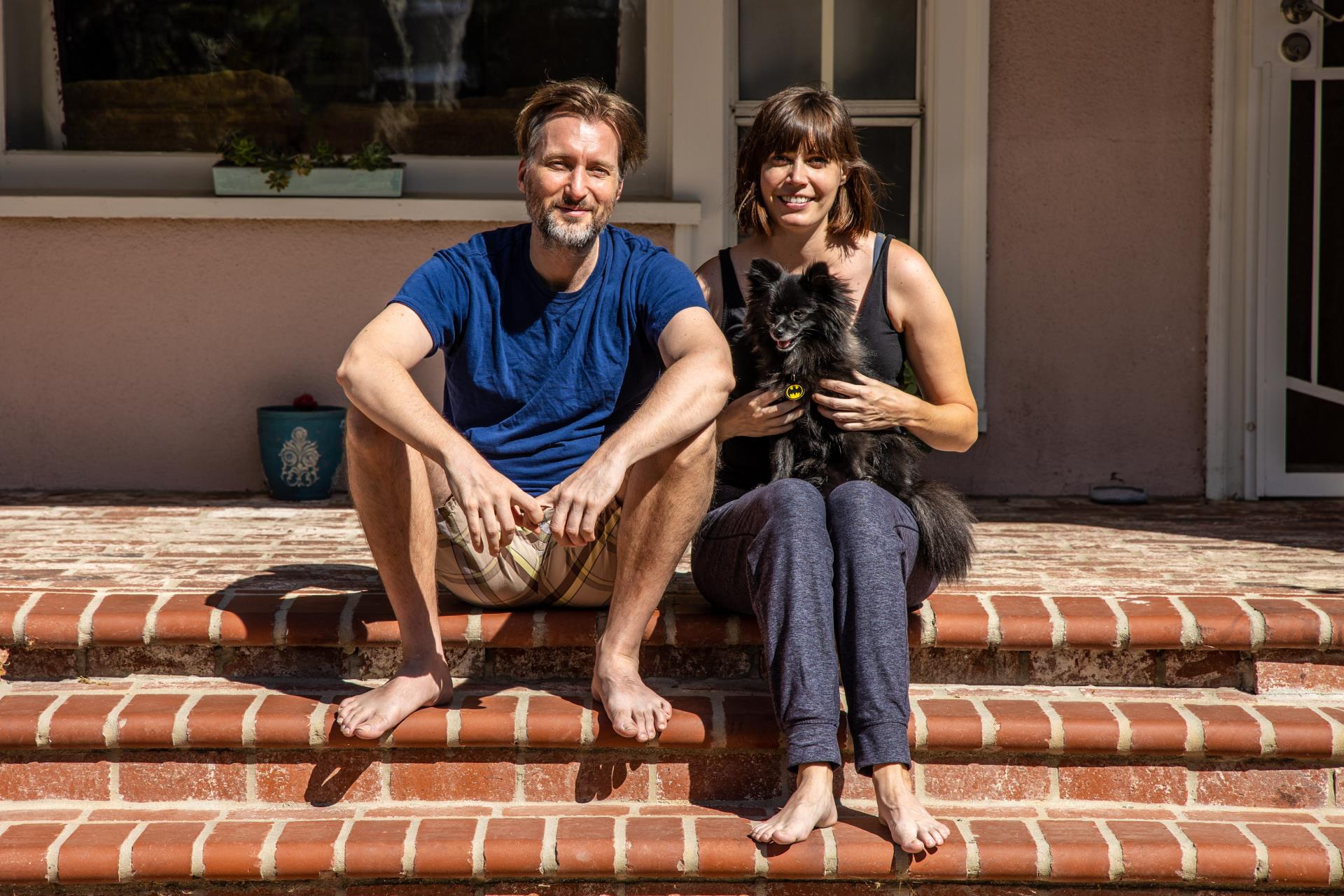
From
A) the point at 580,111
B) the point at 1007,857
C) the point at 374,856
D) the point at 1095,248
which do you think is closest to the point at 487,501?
the point at 374,856

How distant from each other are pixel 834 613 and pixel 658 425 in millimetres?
524

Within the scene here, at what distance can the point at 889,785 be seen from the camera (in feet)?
8.20

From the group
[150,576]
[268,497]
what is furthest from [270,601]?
[268,497]

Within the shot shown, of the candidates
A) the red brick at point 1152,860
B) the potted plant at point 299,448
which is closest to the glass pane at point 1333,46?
the red brick at point 1152,860

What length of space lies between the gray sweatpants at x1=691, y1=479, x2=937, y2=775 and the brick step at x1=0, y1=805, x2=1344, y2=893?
0.20m

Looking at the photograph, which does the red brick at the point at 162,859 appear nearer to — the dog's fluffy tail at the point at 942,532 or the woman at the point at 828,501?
the woman at the point at 828,501

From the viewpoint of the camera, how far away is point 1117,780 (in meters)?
2.82

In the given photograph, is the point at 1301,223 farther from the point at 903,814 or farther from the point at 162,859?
the point at 162,859

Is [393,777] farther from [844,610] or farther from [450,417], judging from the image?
[844,610]

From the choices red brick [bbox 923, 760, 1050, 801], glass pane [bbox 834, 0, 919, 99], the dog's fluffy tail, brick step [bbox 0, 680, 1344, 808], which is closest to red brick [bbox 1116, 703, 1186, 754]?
brick step [bbox 0, 680, 1344, 808]

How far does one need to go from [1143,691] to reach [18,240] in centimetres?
415

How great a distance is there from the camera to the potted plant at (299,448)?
15.1 ft

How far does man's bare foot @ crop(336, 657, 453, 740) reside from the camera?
106 inches

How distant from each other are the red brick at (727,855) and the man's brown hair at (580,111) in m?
1.47
